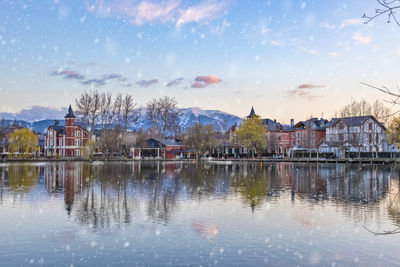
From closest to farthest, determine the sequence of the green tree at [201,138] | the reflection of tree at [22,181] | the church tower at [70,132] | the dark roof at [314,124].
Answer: the reflection of tree at [22,181] < the green tree at [201,138] < the dark roof at [314,124] < the church tower at [70,132]

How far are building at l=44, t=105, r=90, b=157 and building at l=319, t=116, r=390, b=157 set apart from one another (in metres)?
72.1

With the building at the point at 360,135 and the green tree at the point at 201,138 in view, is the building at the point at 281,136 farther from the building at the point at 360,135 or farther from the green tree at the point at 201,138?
the green tree at the point at 201,138

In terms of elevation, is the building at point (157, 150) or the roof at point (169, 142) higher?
the roof at point (169, 142)

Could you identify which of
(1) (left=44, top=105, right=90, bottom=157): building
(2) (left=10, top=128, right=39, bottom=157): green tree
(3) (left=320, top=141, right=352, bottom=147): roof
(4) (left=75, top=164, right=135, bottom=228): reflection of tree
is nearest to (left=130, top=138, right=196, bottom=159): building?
(1) (left=44, top=105, right=90, bottom=157): building

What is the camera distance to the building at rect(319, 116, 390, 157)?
92.6 meters

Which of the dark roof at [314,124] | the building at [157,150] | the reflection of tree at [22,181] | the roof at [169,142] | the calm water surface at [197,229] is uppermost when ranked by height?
the dark roof at [314,124]

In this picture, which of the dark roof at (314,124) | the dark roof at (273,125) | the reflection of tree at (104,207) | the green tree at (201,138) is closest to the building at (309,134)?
the dark roof at (314,124)

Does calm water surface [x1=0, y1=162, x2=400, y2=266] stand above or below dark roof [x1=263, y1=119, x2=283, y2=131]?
below

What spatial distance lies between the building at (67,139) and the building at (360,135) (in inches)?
2837

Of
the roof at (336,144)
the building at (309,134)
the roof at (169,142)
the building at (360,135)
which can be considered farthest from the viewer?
the roof at (169,142)

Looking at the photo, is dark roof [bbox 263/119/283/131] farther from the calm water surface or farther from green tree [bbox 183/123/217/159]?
the calm water surface

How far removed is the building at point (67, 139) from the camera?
119000 mm

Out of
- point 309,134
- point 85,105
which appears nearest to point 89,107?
point 85,105

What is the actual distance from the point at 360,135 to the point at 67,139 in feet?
271
